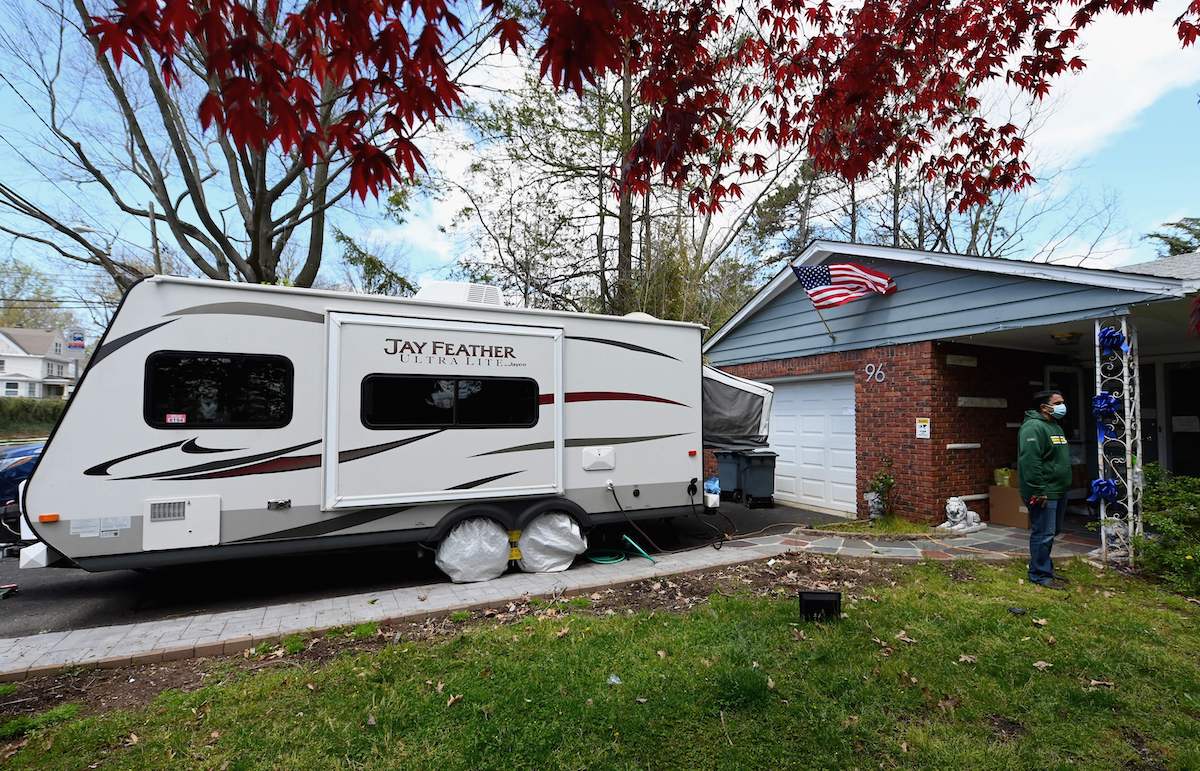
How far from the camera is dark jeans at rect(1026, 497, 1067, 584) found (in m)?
5.54

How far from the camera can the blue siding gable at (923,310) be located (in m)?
6.74

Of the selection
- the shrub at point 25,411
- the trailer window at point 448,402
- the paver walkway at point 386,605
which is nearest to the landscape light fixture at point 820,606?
the paver walkway at point 386,605

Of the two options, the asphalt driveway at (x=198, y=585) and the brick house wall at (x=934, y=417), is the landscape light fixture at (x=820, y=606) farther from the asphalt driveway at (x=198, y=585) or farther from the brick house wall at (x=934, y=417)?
the brick house wall at (x=934, y=417)

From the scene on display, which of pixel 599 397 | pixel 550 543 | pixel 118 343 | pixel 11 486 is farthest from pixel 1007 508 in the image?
pixel 11 486

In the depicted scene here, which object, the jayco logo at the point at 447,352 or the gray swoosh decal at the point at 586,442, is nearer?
the jayco logo at the point at 447,352

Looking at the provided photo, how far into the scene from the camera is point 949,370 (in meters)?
8.27

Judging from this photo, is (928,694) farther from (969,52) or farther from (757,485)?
(757,485)

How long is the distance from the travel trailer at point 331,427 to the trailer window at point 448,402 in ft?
0.05

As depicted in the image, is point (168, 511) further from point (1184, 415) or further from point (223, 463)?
point (1184, 415)

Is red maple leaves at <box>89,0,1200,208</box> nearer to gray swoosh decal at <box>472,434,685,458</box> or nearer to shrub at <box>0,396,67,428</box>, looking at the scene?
gray swoosh decal at <box>472,434,685,458</box>

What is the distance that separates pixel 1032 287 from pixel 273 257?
14638 mm

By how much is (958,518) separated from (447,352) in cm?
704

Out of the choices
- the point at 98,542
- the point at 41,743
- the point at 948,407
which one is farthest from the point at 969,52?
the point at 98,542

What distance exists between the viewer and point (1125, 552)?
237 inches
